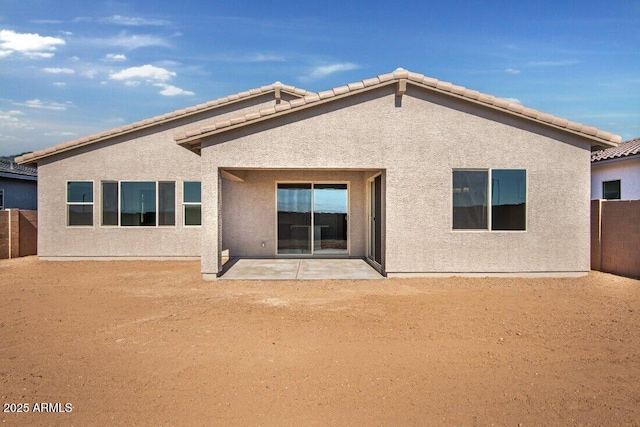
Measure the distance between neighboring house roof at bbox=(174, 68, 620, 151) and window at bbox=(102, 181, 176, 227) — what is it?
4.54 metres

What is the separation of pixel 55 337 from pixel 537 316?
7298 mm

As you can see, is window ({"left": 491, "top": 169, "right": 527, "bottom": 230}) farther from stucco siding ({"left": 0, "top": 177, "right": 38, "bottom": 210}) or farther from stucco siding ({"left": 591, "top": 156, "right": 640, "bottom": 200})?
stucco siding ({"left": 0, "top": 177, "right": 38, "bottom": 210})

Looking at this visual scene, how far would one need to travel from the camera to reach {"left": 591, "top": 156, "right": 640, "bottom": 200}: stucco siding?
14000 mm

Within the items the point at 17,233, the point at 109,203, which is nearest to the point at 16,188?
the point at 17,233

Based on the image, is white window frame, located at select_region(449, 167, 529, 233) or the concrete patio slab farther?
the concrete patio slab

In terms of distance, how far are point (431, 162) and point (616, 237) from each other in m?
5.39

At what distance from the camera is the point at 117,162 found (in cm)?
1366

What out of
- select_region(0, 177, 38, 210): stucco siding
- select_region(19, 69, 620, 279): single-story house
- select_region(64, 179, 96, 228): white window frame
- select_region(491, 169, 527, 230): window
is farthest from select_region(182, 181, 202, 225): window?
select_region(0, 177, 38, 210): stucco siding

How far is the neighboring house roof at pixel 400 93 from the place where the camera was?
9.48m

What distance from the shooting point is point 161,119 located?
13625 mm

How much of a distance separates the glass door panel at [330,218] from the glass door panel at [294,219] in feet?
0.82

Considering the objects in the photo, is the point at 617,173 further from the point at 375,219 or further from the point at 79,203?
the point at 79,203

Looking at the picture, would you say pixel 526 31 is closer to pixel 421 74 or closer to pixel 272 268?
A: pixel 421 74

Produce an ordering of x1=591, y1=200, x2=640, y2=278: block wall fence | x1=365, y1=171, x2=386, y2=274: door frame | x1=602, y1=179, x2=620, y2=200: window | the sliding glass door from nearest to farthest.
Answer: x1=591, y1=200, x2=640, y2=278: block wall fence
x1=365, y1=171, x2=386, y2=274: door frame
the sliding glass door
x1=602, y1=179, x2=620, y2=200: window
